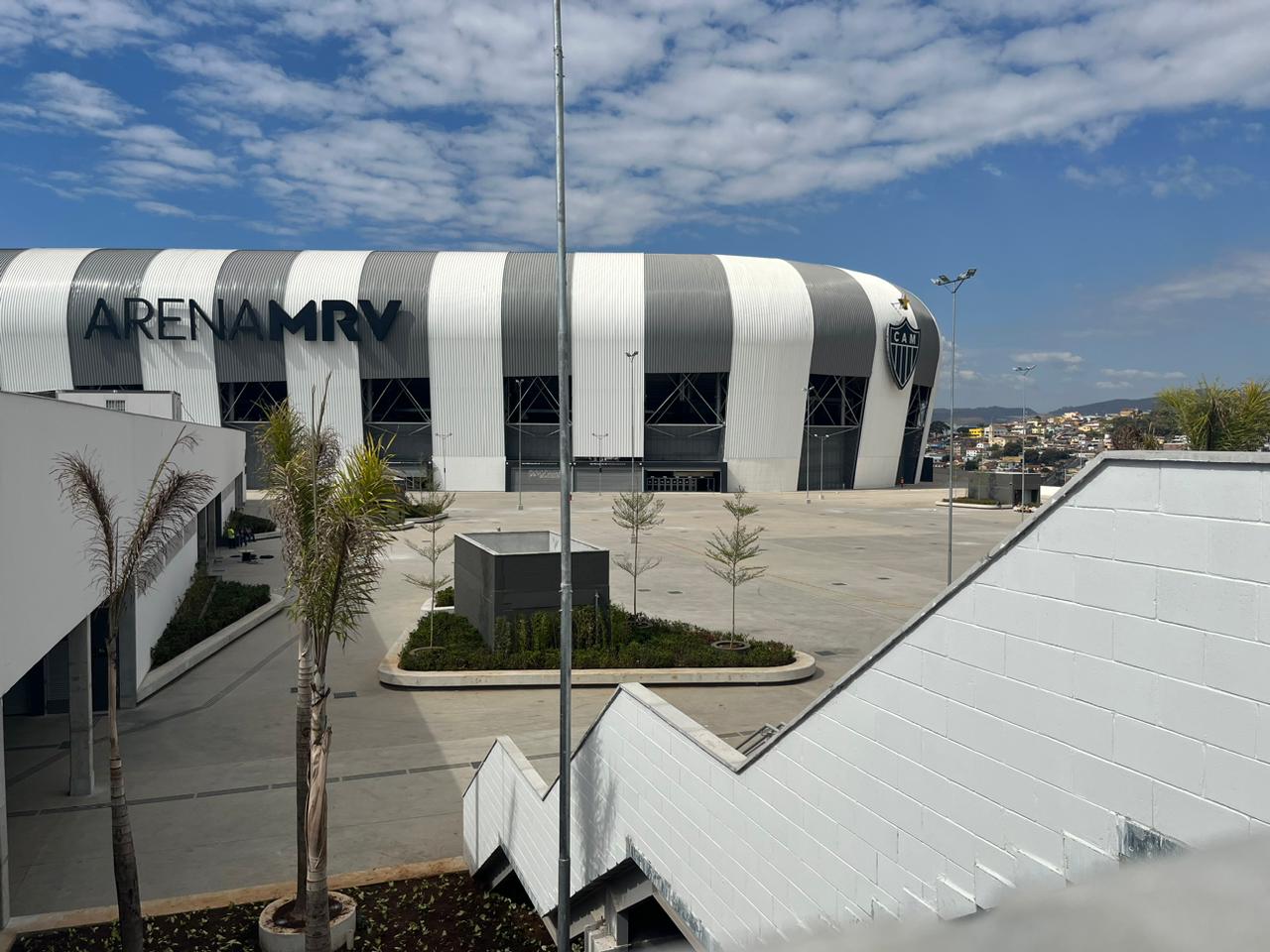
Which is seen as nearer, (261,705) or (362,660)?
(261,705)

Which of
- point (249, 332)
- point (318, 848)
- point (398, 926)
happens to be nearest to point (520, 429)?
point (249, 332)

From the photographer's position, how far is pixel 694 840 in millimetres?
7250

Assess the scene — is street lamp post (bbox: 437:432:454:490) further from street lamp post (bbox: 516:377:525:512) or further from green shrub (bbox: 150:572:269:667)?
green shrub (bbox: 150:572:269:667)

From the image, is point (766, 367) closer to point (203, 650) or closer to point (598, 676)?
point (598, 676)

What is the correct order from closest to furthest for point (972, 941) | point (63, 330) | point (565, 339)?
point (972, 941)
point (565, 339)
point (63, 330)

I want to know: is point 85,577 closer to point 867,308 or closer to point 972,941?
point 972,941

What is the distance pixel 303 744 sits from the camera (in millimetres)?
8977

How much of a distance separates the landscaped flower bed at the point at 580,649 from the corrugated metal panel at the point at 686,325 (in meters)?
51.2

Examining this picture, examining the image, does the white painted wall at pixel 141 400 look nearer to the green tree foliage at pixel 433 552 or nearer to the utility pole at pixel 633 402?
the green tree foliage at pixel 433 552

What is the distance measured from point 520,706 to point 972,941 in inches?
651

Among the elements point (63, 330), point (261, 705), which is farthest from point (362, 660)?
point (63, 330)

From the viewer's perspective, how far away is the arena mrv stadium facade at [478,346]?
6731 cm

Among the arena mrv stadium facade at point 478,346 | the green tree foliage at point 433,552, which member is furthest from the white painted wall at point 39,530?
the arena mrv stadium facade at point 478,346

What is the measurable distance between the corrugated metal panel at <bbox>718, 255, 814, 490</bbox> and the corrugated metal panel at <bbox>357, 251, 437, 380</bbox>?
23.6m
